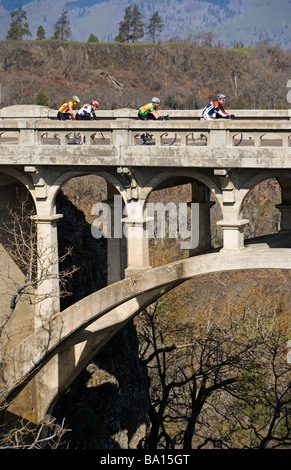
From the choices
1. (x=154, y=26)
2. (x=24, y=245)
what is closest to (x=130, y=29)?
(x=154, y=26)

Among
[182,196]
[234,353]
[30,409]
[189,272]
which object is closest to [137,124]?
[189,272]

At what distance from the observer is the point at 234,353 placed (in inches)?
1710

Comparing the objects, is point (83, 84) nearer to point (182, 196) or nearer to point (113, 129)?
point (182, 196)

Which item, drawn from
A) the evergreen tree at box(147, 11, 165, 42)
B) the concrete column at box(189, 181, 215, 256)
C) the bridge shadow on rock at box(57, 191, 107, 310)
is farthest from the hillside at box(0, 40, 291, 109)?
the concrete column at box(189, 181, 215, 256)

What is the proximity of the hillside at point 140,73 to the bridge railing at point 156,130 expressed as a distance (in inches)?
2536

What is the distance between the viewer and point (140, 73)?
10875 centimetres

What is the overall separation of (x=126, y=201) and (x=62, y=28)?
99.7 m

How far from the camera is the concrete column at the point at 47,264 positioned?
27.6 meters

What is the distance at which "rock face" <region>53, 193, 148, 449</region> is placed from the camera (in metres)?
33.0

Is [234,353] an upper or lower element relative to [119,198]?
lower

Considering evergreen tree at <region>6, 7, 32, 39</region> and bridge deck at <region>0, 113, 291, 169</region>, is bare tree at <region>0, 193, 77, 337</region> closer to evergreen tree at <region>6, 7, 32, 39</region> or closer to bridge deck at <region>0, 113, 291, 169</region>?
bridge deck at <region>0, 113, 291, 169</region>

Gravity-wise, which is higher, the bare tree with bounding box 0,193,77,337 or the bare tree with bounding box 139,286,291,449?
the bare tree with bounding box 0,193,77,337

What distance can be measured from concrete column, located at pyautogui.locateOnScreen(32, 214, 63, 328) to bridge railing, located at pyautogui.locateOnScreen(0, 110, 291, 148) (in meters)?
2.49

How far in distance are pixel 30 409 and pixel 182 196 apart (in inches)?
1362
